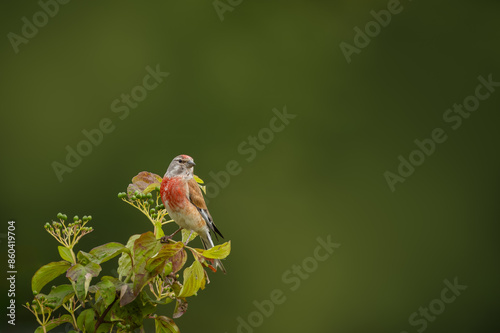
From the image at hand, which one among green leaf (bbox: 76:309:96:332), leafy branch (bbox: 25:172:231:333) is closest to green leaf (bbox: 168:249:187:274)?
leafy branch (bbox: 25:172:231:333)

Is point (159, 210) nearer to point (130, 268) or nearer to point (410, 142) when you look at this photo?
point (130, 268)

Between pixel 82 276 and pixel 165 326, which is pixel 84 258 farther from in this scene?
pixel 165 326

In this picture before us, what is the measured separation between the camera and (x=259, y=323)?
2535 millimetres

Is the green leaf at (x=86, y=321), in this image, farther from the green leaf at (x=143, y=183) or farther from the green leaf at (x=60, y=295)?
the green leaf at (x=143, y=183)

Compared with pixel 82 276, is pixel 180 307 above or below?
below

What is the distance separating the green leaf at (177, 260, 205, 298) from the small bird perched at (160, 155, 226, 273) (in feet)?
0.27

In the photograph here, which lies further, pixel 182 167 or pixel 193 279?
pixel 182 167

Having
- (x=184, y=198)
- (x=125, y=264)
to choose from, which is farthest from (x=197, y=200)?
(x=125, y=264)

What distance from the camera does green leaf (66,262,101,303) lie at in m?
0.68

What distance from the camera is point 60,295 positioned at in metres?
0.72

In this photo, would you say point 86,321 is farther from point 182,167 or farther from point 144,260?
point 182,167

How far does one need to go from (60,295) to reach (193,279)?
169 mm

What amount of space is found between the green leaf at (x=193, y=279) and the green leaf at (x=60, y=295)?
14 centimetres

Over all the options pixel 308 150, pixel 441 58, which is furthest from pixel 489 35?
pixel 308 150
